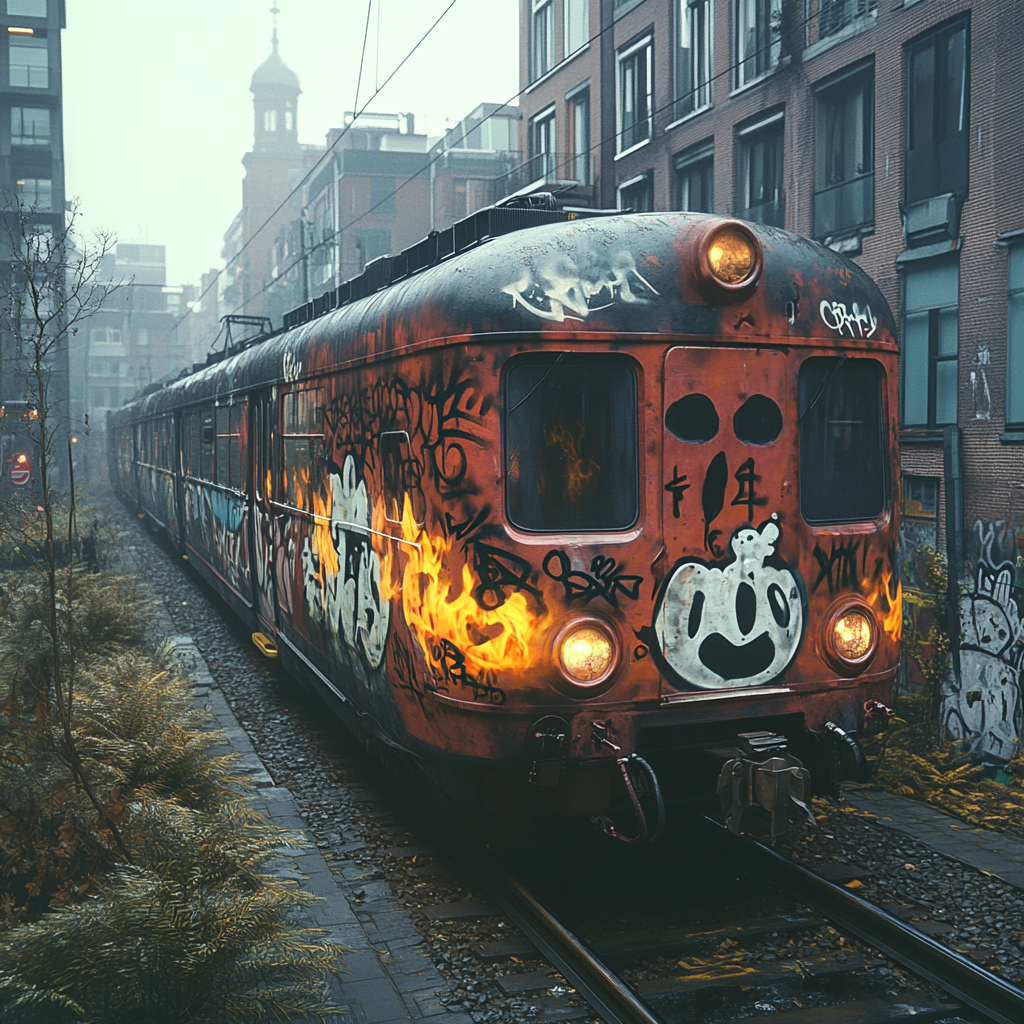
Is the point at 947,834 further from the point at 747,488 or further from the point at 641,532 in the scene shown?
the point at 641,532

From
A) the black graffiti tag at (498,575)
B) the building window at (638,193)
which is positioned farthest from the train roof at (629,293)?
the building window at (638,193)

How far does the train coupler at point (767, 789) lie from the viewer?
477 cm

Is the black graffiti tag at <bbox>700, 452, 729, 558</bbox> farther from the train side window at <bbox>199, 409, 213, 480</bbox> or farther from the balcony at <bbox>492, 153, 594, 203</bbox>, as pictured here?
the balcony at <bbox>492, 153, 594, 203</bbox>

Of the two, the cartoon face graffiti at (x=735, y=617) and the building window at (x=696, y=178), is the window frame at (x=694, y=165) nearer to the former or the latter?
the building window at (x=696, y=178)

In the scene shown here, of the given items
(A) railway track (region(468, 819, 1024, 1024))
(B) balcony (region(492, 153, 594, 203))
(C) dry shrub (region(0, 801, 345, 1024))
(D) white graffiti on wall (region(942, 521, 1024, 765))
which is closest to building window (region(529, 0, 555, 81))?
(B) balcony (region(492, 153, 594, 203))

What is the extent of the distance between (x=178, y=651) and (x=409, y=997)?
815 cm

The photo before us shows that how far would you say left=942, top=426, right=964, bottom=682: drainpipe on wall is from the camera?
9555mm

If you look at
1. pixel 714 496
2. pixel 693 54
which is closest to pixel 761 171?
pixel 693 54

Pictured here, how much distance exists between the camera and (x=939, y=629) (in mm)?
9297

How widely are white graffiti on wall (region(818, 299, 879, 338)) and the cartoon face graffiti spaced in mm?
1042

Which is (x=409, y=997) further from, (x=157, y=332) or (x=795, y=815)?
(x=157, y=332)

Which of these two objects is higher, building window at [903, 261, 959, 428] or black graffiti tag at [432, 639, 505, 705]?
building window at [903, 261, 959, 428]

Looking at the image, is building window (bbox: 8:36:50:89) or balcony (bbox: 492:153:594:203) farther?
building window (bbox: 8:36:50:89)

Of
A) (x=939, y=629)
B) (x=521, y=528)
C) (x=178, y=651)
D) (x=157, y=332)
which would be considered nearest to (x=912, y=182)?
(x=939, y=629)
